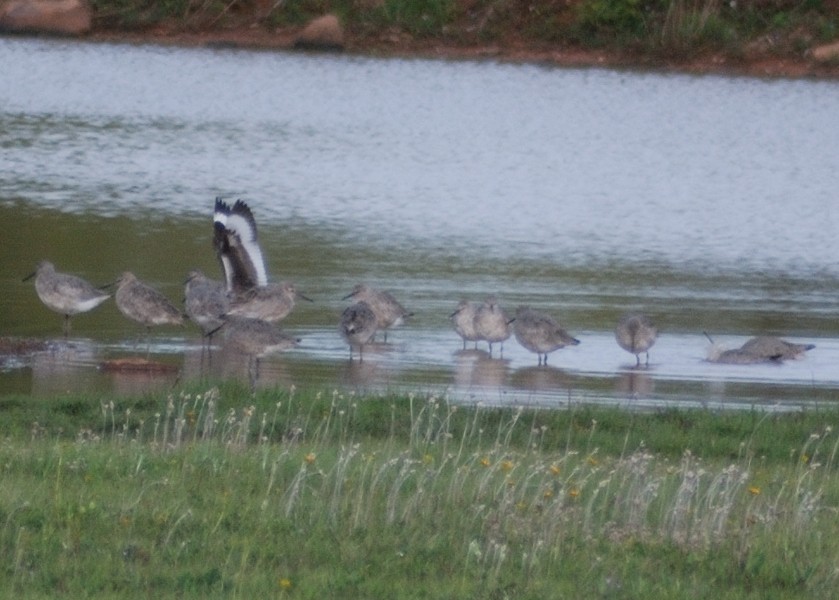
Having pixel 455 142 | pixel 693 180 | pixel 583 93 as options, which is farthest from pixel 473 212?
pixel 583 93

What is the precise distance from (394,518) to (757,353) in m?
7.73

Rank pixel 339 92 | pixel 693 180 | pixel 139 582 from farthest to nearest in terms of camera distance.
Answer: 1. pixel 339 92
2. pixel 693 180
3. pixel 139 582

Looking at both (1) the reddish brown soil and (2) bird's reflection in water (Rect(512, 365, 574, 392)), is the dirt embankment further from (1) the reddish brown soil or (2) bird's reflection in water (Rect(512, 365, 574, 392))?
(2) bird's reflection in water (Rect(512, 365, 574, 392))

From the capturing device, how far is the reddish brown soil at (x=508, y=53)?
156 ft

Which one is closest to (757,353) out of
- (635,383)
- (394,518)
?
(635,383)

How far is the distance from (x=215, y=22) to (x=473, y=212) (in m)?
28.4

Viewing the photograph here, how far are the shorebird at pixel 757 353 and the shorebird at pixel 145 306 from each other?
14.9ft

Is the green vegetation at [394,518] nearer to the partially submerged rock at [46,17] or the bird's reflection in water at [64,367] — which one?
the bird's reflection in water at [64,367]

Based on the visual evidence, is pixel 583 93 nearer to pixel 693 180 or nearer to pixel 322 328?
pixel 693 180

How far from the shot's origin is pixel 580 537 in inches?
317

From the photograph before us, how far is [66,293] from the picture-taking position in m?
15.8

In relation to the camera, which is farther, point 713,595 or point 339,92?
point 339,92

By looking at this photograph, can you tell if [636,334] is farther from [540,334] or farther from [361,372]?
[361,372]

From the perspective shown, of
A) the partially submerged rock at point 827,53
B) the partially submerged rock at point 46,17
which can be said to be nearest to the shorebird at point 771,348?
the partially submerged rock at point 827,53
